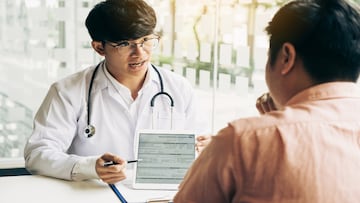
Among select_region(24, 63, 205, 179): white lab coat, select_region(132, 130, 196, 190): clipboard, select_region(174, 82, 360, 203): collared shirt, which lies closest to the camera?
select_region(174, 82, 360, 203): collared shirt

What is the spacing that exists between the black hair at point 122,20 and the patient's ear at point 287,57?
0.96 metres

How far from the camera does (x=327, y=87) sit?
88 cm

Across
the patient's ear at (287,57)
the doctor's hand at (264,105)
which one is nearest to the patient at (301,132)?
the patient's ear at (287,57)

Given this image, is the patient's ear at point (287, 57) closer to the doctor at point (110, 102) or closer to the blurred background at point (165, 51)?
the doctor at point (110, 102)

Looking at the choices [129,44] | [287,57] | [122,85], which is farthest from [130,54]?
[287,57]

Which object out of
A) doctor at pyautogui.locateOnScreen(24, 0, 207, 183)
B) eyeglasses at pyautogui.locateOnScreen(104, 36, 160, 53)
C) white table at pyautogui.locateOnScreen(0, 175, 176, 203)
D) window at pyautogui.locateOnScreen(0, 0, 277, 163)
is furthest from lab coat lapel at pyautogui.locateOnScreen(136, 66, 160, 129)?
window at pyautogui.locateOnScreen(0, 0, 277, 163)

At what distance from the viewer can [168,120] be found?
1931 millimetres

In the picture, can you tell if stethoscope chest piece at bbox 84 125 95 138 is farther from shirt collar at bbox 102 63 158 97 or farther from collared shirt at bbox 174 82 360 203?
collared shirt at bbox 174 82 360 203

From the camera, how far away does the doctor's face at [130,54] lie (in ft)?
5.96

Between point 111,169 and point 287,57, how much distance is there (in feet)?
2.82

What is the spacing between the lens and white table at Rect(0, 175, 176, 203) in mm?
1491

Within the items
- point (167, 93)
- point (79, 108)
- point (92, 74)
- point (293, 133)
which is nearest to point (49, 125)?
point (79, 108)

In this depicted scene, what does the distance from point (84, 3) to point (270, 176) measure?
256 cm

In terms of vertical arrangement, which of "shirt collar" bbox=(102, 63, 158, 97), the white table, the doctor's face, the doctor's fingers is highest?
the doctor's face
